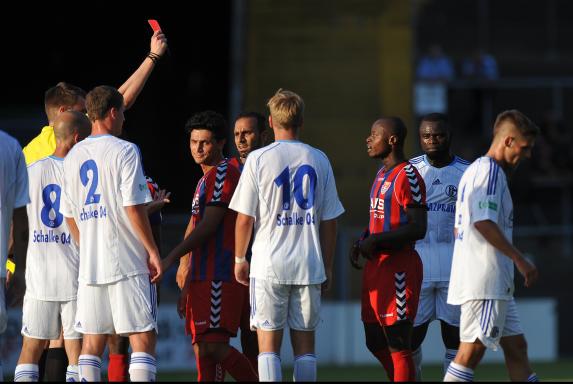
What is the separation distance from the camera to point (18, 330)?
567 inches

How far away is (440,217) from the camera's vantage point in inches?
363

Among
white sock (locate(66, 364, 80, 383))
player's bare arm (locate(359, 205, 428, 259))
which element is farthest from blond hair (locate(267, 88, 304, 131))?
white sock (locate(66, 364, 80, 383))

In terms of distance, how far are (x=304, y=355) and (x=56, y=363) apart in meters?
1.96

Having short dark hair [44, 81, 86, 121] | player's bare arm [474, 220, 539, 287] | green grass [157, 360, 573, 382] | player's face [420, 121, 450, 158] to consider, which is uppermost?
short dark hair [44, 81, 86, 121]

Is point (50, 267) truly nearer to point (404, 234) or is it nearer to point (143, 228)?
point (143, 228)

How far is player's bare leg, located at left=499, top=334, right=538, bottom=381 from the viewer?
297 inches

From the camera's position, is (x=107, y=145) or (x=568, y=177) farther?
(x=568, y=177)

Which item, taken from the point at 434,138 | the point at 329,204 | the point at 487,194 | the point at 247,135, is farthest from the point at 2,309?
the point at 434,138

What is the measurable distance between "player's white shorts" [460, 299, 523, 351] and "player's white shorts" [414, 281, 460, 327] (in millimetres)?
1539

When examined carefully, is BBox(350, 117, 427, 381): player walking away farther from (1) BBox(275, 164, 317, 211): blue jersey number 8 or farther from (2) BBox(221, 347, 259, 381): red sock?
(2) BBox(221, 347, 259, 381): red sock

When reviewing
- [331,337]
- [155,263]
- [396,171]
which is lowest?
[331,337]

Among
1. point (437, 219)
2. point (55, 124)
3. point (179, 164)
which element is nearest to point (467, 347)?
point (437, 219)

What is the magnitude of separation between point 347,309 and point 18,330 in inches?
162

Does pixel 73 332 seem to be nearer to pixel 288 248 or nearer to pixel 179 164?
pixel 288 248
